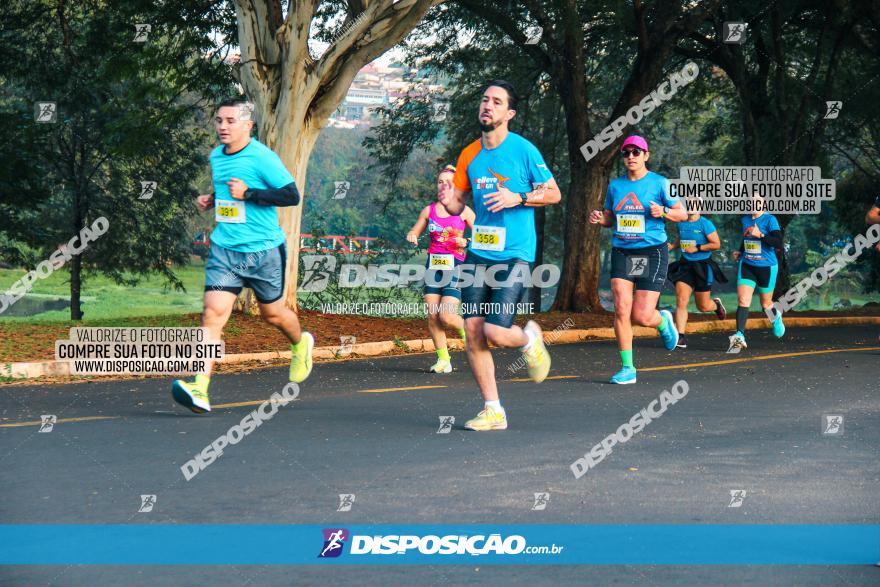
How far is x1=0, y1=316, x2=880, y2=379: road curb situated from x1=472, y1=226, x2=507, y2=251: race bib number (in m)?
6.46

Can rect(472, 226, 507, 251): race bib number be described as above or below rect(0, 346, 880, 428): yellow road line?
above

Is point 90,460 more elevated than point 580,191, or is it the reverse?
point 580,191

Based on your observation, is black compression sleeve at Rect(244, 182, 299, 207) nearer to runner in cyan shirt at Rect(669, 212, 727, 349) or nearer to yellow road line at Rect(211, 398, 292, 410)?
yellow road line at Rect(211, 398, 292, 410)

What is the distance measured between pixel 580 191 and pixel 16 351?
12.3 meters

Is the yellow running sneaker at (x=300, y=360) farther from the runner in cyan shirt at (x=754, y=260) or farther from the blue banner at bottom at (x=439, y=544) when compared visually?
the runner in cyan shirt at (x=754, y=260)

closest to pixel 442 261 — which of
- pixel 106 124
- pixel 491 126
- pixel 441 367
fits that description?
pixel 441 367

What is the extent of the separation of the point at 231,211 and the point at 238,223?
109 millimetres

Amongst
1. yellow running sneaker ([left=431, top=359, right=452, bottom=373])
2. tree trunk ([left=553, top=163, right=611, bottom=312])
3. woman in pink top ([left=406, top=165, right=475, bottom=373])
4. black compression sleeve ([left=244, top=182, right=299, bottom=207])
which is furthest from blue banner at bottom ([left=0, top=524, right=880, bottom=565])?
tree trunk ([left=553, top=163, right=611, bottom=312])

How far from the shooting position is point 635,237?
1173 cm

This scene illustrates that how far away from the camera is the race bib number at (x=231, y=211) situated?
29.8 ft

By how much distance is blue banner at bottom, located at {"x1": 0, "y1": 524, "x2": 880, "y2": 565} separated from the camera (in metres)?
5.10

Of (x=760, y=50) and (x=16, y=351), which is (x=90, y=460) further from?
(x=760, y=50)

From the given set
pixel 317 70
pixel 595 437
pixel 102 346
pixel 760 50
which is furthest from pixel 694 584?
pixel 760 50

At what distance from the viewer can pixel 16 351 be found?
45.4 ft
